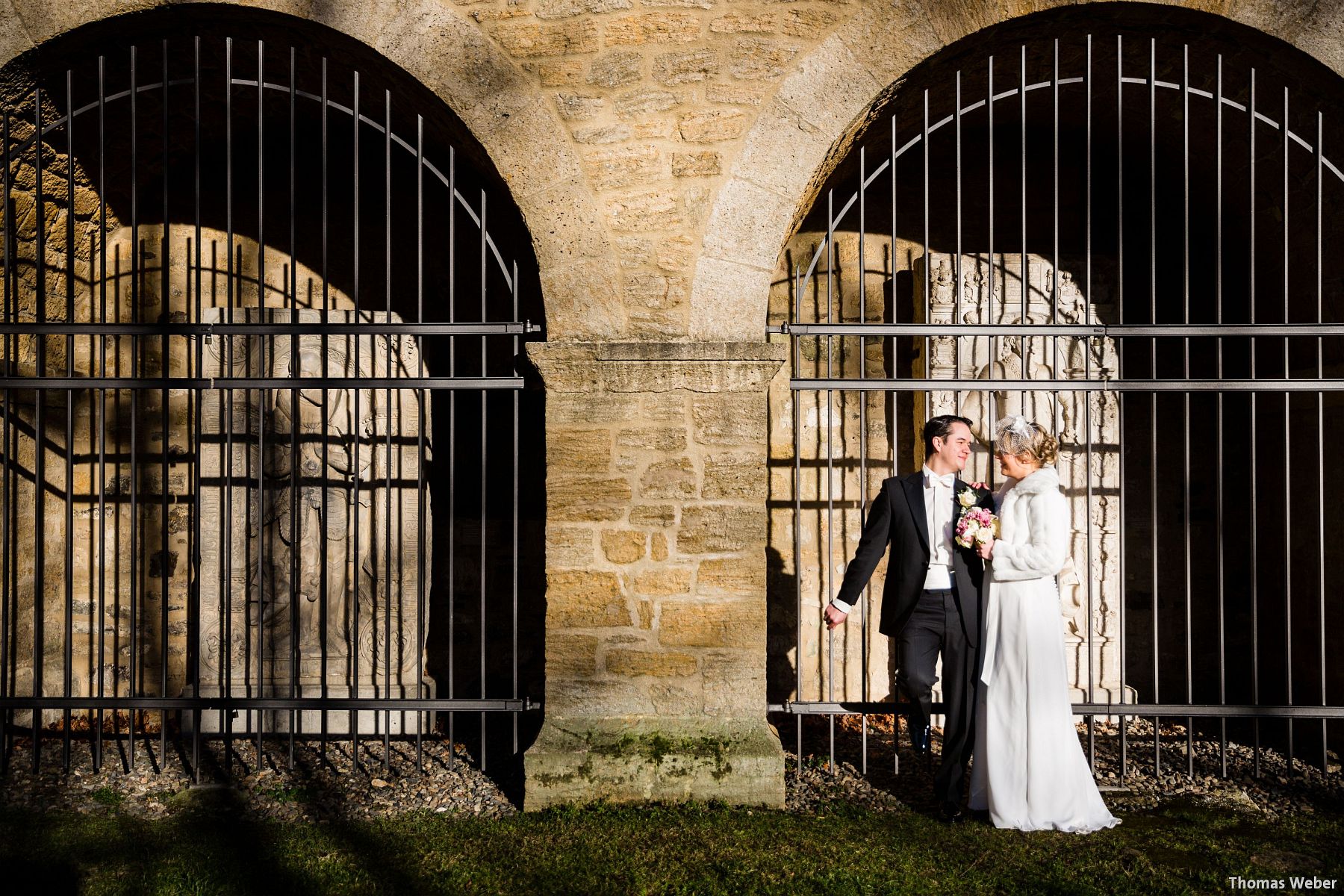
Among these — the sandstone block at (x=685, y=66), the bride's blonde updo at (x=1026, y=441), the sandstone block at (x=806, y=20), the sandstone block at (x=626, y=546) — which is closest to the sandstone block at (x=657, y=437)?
the sandstone block at (x=626, y=546)

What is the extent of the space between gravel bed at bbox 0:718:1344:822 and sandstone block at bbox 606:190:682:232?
8.27ft

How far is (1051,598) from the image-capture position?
379 cm

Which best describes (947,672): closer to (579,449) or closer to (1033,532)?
(1033,532)

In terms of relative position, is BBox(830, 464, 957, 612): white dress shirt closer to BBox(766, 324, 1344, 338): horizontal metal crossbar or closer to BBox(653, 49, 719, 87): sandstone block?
BBox(766, 324, 1344, 338): horizontal metal crossbar

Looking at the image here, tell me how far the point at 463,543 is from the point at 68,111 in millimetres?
3083

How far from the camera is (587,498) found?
13.7ft

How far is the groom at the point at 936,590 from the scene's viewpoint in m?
3.95

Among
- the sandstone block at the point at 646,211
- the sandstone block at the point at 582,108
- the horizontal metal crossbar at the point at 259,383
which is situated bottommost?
the horizontal metal crossbar at the point at 259,383

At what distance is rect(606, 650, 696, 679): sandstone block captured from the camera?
13.6 ft

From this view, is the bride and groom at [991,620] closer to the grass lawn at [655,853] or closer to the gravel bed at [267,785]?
the grass lawn at [655,853]

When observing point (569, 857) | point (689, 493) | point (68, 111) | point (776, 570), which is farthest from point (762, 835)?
point (68, 111)

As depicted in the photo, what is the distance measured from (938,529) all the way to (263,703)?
3041 millimetres

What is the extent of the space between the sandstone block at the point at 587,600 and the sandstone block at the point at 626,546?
0.08 m

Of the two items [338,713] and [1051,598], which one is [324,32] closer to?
[338,713]
